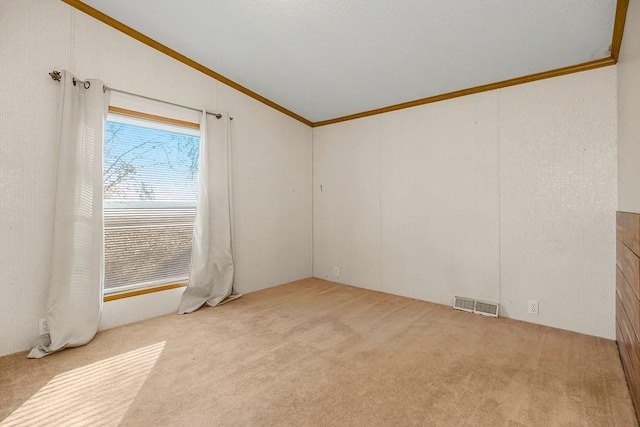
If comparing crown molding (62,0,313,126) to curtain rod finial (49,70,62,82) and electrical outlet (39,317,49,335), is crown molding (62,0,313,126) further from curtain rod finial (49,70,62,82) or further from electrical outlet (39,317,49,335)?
electrical outlet (39,317,49,335)

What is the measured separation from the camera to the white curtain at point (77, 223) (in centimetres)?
225

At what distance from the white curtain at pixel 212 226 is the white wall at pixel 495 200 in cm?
162

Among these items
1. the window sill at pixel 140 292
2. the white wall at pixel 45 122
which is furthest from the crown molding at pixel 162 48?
the window sill at pixel 140 292

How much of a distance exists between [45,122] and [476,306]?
4.10 m

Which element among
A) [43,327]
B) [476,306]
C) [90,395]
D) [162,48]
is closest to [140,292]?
[43,327]

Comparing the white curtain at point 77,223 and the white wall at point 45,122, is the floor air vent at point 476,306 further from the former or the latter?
the white curtain at point 77,223

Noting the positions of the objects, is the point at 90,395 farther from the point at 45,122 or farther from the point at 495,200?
the point at 495,200

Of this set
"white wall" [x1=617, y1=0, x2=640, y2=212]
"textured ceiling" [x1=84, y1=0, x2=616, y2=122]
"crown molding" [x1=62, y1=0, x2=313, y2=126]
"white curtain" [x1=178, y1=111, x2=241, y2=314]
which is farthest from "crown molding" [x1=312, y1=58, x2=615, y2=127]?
"white curtain" [x1=178, y1=111, x2=241, y2=314]

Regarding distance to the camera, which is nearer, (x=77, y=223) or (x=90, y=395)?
(x=90, y=395)

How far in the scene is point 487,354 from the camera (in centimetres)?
214

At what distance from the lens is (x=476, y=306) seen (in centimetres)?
297

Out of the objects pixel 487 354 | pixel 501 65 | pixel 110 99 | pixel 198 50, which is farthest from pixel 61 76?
pixel 487 354

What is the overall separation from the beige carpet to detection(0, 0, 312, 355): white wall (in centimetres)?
36

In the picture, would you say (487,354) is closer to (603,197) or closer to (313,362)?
(313,362)
